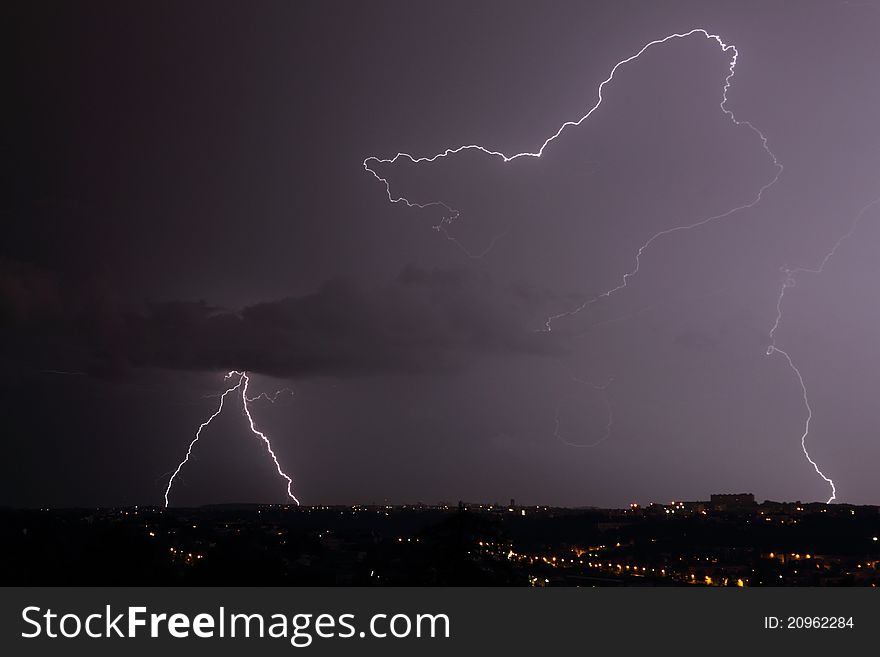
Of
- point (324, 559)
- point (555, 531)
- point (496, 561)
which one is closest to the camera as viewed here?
point (496, 561)

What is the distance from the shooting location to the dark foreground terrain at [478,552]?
451 inches

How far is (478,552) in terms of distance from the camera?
11070mm

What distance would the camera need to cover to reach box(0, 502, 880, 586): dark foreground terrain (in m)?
11.5

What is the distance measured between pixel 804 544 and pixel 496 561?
47975 mm
